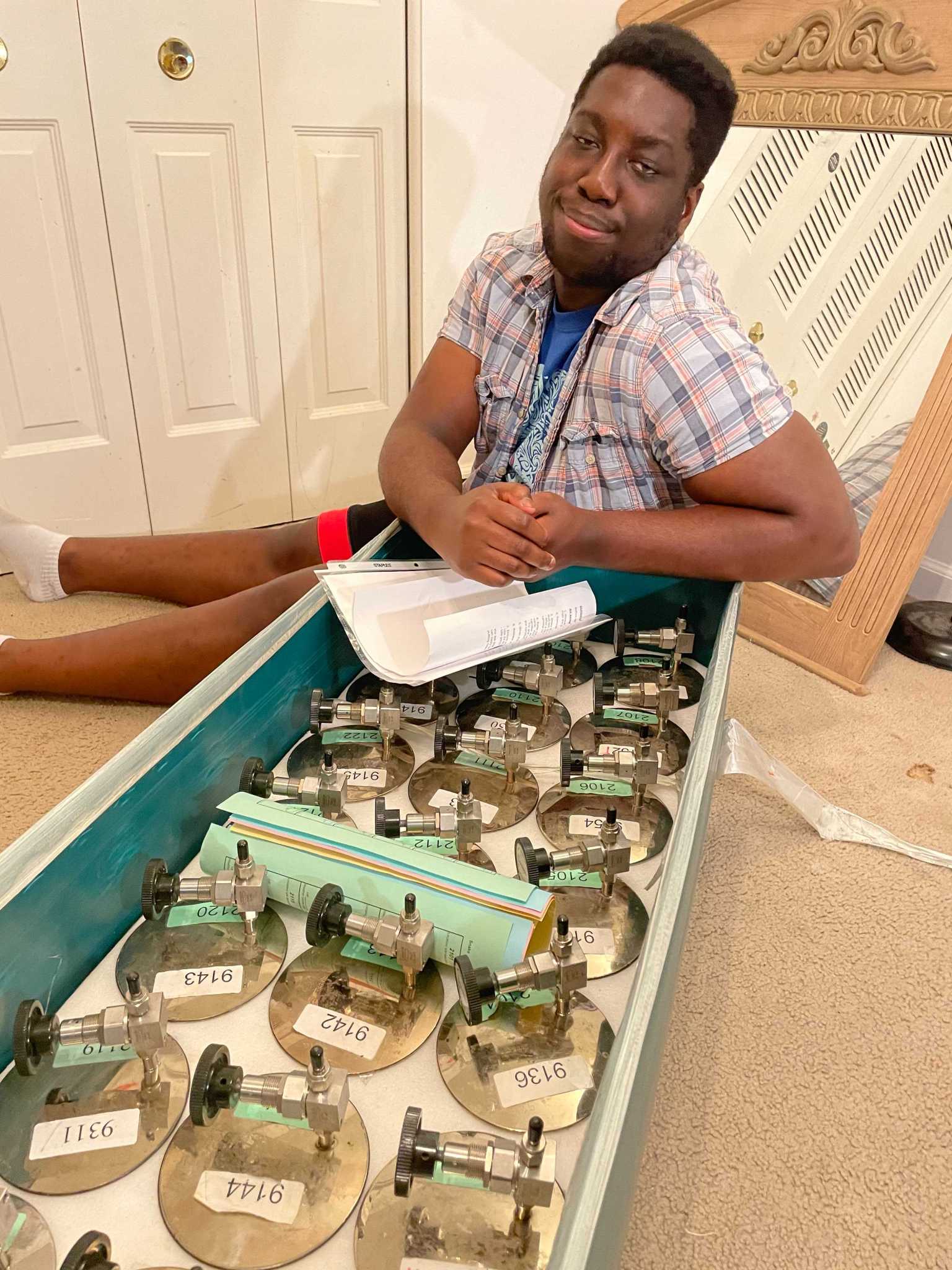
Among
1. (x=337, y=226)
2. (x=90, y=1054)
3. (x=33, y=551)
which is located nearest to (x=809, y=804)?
(x=90, y=1054)

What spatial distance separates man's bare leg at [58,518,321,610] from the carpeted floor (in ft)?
0.98

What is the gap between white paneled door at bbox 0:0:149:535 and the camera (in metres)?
1.62

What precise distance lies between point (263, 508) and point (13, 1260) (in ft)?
5.89

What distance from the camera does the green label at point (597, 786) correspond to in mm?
857

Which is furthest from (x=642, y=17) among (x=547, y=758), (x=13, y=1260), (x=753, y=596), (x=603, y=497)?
(x=13, y=1260)

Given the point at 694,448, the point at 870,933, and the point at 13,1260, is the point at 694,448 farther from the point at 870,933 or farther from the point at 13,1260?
the point at 13,1260

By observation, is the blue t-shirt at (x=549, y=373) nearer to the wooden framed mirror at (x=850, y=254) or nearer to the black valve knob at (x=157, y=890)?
the black valve knob at (x=157, y=890)

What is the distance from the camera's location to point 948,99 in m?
1.56

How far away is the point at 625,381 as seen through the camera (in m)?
1.02

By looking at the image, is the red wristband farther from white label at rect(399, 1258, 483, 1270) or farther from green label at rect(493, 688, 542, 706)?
white label at rect(399, 1258, 483, 1270)

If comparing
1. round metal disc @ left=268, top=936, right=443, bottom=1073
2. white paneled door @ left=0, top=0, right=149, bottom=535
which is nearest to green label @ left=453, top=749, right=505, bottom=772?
round metal disc @ left=268, top=936, right=443, bottom=1073

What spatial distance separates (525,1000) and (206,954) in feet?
0.80

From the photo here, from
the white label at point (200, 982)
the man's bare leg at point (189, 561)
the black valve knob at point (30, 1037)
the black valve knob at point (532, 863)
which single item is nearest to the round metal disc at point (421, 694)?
the black valve knob at point (532, 863)

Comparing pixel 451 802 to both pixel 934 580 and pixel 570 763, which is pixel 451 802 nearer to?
pixel 570 763
